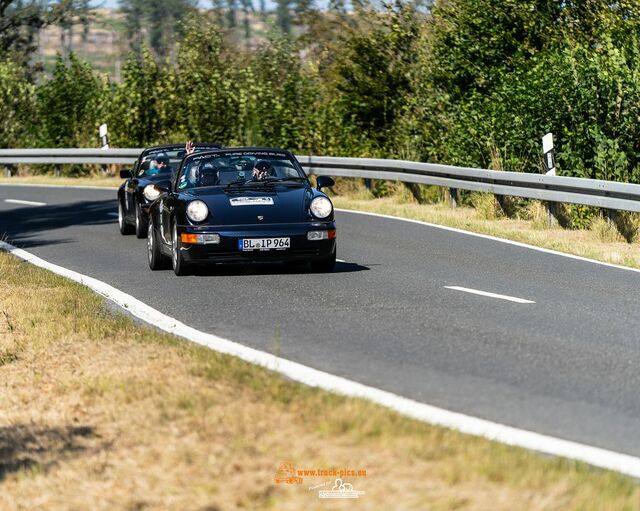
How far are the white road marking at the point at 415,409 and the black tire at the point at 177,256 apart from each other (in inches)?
119

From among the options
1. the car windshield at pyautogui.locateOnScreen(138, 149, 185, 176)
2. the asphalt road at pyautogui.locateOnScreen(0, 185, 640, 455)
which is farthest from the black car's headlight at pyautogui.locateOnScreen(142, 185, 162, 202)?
the car windshield at pyautogui.locateOnScreen(138, 149, 185, 176)

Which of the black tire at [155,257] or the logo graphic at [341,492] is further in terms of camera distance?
the black tire at [155,257]

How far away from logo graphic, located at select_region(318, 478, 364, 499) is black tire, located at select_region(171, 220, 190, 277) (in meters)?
8.34

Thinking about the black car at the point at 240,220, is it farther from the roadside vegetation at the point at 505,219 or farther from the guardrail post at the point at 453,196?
the guardrail post at the point at 453,196

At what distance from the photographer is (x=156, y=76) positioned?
33969 millimetres

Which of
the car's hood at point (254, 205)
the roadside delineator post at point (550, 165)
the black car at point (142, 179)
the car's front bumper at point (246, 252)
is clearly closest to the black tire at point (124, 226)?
the black car at point (142, 179)

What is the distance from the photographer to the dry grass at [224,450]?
5039 millimetres

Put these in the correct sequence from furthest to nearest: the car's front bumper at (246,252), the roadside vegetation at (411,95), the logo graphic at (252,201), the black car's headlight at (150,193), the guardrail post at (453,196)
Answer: the guardrail post at (453,196) → the roadside vegetation at (411,95) → the black car's headlight at (150,193) → the logo graphic at (252,201) → the car's front bumper at (246,252)

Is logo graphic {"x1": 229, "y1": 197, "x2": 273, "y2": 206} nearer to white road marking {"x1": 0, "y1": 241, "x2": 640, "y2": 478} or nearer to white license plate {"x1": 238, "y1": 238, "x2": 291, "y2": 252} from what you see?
white license plate {"x1": 238, "y1": 238, "x2": 291, "y2": 252}

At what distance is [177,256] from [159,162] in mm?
5621

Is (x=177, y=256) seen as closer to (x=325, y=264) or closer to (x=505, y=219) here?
(x=325, y=264)

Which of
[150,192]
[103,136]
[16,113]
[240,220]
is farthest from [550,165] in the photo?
[16,113]

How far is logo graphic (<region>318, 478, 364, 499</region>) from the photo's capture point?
4996 mm

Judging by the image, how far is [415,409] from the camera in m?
6.60
